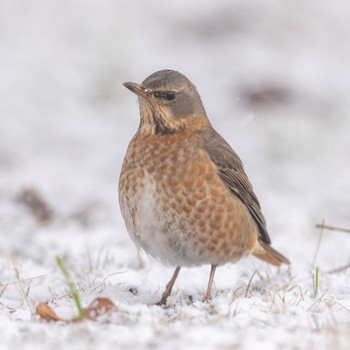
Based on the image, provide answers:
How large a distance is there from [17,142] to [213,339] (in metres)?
8.56

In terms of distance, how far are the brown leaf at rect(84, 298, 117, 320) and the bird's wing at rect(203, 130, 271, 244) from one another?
1789mm

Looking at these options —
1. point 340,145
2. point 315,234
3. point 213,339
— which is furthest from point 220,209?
point 340,145

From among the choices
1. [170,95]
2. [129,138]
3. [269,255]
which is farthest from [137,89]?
[129,138]

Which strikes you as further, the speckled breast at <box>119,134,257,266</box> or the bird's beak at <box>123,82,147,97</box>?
the bird's beak at <box>123,82,147,97</box>

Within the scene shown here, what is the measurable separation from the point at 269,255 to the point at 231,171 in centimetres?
110

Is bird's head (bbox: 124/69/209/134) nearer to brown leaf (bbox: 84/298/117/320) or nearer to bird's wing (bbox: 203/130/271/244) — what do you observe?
bird's wing (bbox: 203/130/271/244)

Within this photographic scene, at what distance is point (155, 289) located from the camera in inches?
236

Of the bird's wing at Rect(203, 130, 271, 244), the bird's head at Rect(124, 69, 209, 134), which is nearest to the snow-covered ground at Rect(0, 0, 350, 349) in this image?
the bird's wing at Rect(203, 130, 271, 244)

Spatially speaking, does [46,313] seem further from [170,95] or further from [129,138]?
[129,138]

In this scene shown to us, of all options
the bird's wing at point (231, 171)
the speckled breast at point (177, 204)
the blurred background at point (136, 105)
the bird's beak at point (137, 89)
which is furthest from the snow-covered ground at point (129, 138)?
the bird's beak at point (137, 89)

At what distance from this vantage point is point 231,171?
19.7ft

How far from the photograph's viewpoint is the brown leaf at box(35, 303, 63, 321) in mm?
4281

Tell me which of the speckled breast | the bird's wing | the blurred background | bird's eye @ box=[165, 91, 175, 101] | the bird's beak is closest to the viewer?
the speckled breast

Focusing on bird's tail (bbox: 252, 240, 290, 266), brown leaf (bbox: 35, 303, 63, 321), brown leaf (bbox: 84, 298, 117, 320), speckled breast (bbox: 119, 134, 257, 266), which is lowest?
bird's tail (bbox: 252, 240, 290, 266)
